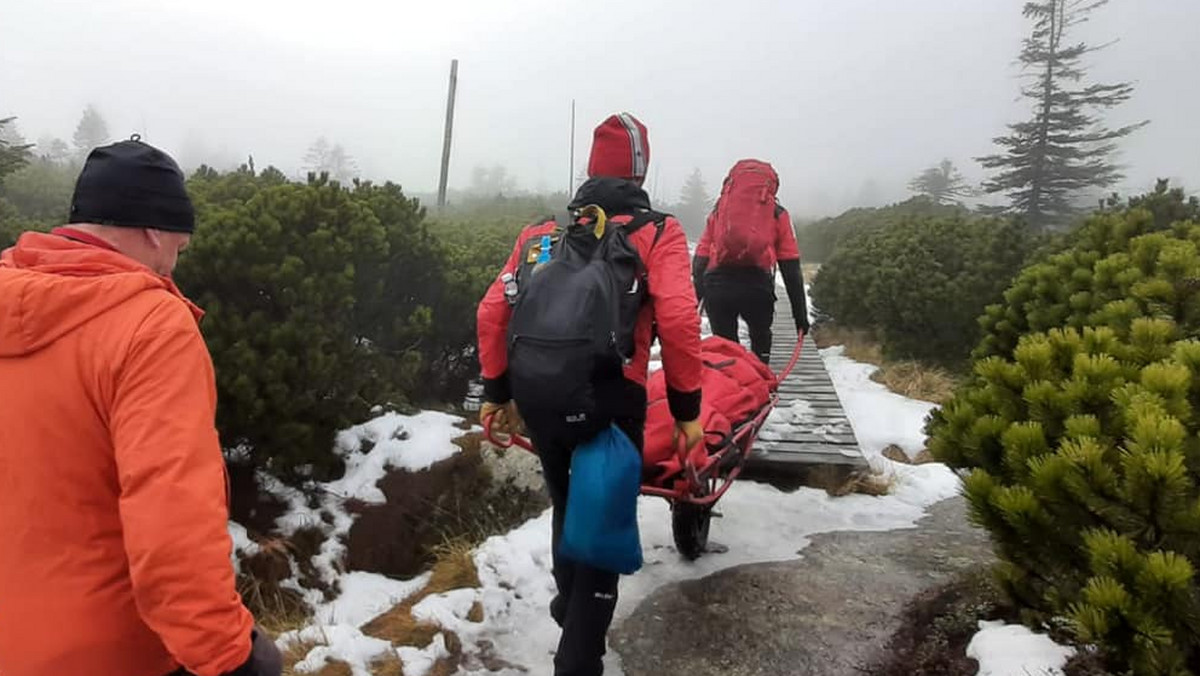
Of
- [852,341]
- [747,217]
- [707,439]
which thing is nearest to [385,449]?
[707,439]

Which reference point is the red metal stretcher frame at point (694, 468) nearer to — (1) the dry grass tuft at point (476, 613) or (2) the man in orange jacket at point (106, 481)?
(1) the dry grass tuft at point (476, 613)

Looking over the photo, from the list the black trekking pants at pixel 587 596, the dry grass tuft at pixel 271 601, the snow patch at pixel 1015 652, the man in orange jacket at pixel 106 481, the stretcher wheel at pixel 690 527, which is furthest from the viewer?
the dry grass tuft at pixel 271 601

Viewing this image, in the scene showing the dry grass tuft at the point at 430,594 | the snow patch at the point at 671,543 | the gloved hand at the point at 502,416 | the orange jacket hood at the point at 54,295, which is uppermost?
the orange jacket hood at the point at 54,295

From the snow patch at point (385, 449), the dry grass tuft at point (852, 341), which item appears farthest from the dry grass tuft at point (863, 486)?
the dry grass tuft at point (852, 341)

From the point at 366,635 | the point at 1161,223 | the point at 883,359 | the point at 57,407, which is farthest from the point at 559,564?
the point at 883,359

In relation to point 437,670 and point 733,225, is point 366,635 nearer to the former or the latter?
point 437,670

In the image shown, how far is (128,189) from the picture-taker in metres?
1.54

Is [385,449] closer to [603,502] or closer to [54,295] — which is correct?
[603,502]

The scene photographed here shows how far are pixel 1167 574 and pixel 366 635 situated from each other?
2907 millimetres

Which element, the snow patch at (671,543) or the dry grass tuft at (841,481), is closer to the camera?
the snow patch at (671,543)

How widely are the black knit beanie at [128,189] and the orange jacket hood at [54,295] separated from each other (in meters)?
0.13

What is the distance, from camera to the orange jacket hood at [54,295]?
1351 millimetres

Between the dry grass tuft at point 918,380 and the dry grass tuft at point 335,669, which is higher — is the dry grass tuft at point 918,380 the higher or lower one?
the higher one

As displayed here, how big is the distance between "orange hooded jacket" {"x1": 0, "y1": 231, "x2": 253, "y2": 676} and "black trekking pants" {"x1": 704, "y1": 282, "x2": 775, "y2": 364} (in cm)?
421
